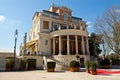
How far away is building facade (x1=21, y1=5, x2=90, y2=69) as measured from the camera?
95.6 ft

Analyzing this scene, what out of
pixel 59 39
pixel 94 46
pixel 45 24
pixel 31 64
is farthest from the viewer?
pixel 94 46

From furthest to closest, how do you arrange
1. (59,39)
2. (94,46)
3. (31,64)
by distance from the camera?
(94,46) < (59,39) < (31,64)

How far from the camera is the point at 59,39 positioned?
29734 mm

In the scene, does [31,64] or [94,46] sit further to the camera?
[94,46]

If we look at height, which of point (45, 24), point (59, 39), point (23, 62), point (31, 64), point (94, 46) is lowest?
point (31, 64)

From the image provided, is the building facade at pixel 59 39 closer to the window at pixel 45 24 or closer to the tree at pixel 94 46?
the window at pixel 45 24

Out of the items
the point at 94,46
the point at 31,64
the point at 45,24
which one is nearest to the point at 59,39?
the point at 45,24

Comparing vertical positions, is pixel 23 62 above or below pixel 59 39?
below

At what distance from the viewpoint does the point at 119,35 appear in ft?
74.9

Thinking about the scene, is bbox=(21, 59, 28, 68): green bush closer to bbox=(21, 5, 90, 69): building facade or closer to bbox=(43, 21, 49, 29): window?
bbox=(21, 5, 90, 69): building facade

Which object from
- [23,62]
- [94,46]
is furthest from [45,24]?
[94,46]

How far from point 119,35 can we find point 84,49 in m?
9.64

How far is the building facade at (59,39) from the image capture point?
29.1 meters

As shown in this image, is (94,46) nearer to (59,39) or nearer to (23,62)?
(59,39)
